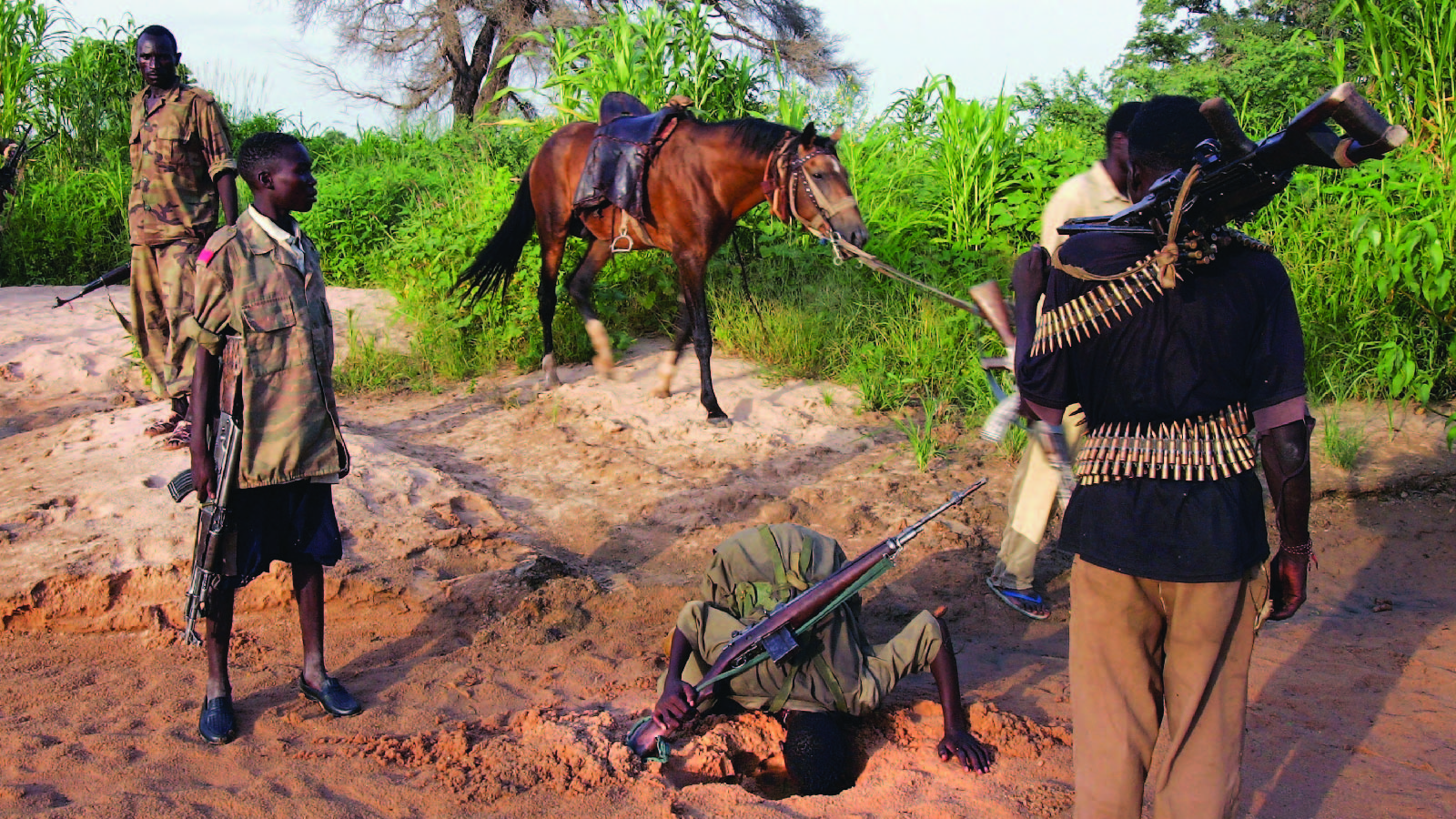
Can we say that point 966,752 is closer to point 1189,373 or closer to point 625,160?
point 1189,373

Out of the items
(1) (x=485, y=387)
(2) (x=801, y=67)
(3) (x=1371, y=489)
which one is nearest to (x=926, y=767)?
(3) (x=1371, y=489)

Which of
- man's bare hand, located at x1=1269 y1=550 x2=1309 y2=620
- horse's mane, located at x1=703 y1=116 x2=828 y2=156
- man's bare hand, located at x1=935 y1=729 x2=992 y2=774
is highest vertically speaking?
horse's mane, located at x1=703 y1=116 x2=828 y2=156

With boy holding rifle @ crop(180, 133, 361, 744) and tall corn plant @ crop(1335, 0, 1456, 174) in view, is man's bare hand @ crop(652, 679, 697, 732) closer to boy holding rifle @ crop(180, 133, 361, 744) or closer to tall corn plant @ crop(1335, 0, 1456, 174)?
boy holding rifle @ crop(180, 133, 361, 744)

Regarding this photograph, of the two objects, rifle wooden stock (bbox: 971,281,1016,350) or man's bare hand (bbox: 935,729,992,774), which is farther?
rifle wooden stock (bbox: 971,281,1016,350)

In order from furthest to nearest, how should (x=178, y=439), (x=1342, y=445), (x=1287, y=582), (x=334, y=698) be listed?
1. (x=1342, y=445)
2. (x=178, y=439)
3. (x=334, y=698)
4. (x=1287, y=582)

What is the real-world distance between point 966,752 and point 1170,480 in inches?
54.8

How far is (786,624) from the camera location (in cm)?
319

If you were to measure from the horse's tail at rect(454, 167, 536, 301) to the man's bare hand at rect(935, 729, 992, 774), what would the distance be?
16.7ft

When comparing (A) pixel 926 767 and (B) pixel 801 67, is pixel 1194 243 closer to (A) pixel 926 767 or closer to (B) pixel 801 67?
(A) pixel 926 767

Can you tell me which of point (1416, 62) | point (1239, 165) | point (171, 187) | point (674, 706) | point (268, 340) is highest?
point (1416, 62)

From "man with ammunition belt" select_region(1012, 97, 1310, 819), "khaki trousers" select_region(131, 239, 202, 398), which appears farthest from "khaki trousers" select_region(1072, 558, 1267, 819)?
"khaki trousers" select_region(131, 239, 202, 398)

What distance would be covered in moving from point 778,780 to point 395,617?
1749mm

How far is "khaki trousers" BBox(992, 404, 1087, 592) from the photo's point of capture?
4070 millimetres

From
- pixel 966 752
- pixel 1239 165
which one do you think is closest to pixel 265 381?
pixel 966 752
